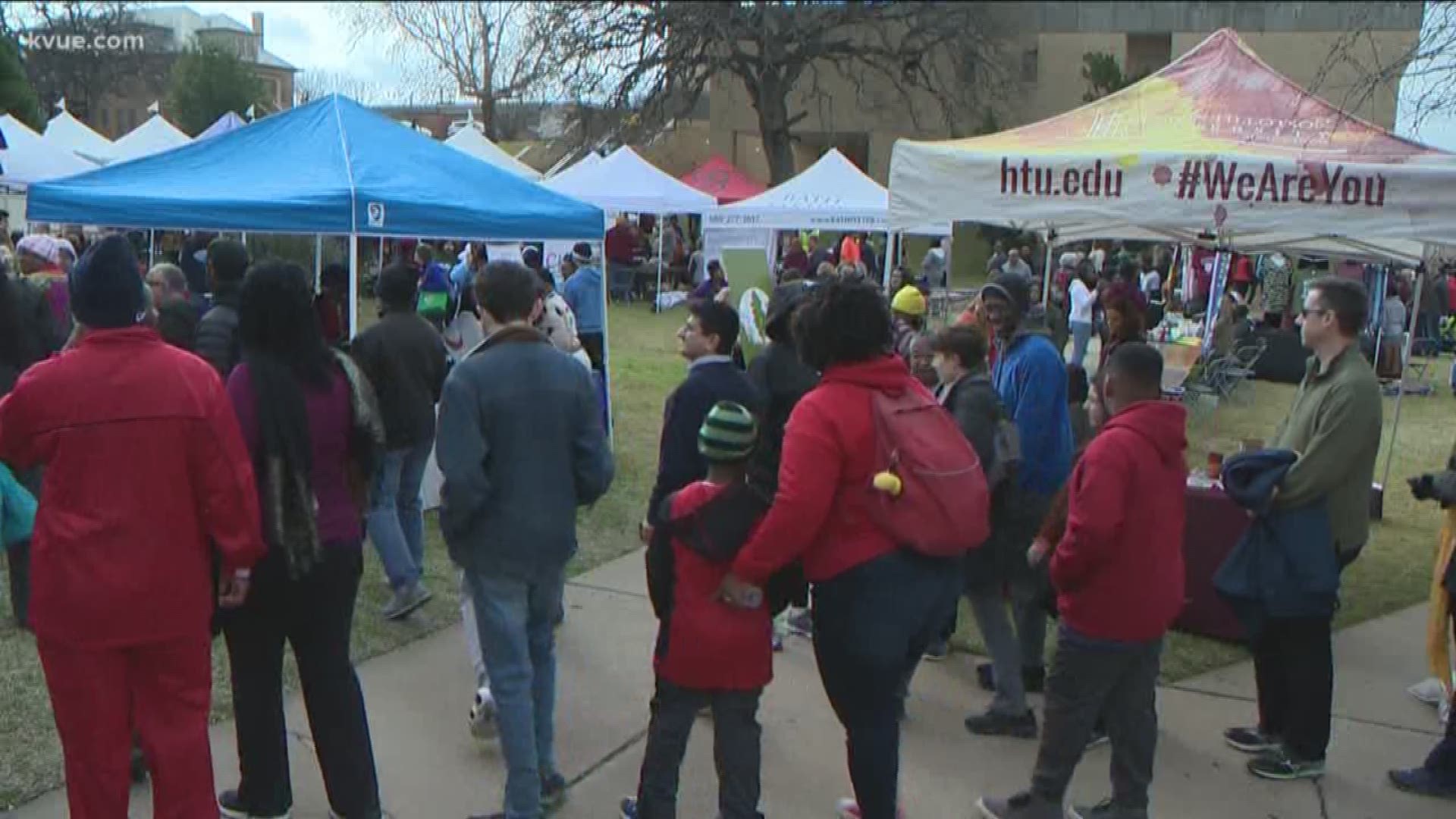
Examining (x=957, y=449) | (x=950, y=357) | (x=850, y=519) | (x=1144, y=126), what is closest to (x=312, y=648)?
(x=850, y=519)

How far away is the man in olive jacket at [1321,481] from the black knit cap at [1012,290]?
111 cm

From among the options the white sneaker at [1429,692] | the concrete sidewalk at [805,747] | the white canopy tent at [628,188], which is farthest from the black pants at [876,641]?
the white canopy tent at [628,188]

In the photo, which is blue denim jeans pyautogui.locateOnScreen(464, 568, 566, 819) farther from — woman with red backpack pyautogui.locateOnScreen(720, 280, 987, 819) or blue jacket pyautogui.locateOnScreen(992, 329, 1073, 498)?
blue jacket pyautogui.locateOnScreen(992, 329, 1073, 498)

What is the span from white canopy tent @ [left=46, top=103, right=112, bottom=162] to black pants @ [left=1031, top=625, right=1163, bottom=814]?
2044 centimetres

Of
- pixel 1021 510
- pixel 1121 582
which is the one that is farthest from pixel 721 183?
pixel 1121 582

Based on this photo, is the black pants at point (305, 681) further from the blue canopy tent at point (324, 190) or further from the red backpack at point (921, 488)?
the blue canopy tent at point (324, 190)

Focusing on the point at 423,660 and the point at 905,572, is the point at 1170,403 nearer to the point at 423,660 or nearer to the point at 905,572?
the point at 905,572

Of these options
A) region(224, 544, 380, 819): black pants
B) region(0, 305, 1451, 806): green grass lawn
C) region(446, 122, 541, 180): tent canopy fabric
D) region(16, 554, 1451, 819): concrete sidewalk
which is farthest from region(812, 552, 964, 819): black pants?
region(446, 122, 541, 180): tent canopy fabric

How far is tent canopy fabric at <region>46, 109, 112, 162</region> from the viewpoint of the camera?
20.9 meters

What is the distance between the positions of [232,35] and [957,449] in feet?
235

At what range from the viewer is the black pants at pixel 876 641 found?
332 centimetres

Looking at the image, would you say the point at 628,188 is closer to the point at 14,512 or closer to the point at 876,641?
the point at 14,512

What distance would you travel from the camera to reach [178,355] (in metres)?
3.25

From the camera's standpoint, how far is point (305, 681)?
12.2 feet
